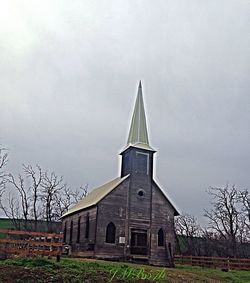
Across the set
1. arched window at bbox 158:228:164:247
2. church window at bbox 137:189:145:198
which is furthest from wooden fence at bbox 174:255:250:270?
church window at bbox 137:189:145:198

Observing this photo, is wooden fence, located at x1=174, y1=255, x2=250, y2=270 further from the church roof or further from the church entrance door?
the church roof

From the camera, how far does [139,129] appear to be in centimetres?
3722

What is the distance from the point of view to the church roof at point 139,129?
36000mm

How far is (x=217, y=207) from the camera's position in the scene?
2039 inches

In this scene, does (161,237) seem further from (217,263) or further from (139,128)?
(139,128)

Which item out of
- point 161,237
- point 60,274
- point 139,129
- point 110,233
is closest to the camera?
point 60,274

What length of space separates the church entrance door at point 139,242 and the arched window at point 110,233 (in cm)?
170

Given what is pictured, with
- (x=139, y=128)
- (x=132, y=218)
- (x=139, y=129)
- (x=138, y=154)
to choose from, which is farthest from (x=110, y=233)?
(x=139, y=128)

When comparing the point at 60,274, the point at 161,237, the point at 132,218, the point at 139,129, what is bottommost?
the point at 60,274

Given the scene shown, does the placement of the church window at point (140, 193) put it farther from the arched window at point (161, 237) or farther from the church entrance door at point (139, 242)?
the arched window at point (161, 237)

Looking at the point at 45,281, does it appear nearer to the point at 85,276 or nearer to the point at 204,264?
the point at 85,276

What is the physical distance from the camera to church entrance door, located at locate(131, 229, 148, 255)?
32938 mm

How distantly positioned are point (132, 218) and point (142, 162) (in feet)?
16.7

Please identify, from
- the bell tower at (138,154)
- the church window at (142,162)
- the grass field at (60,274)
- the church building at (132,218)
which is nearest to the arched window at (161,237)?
the church building at (132,218)
